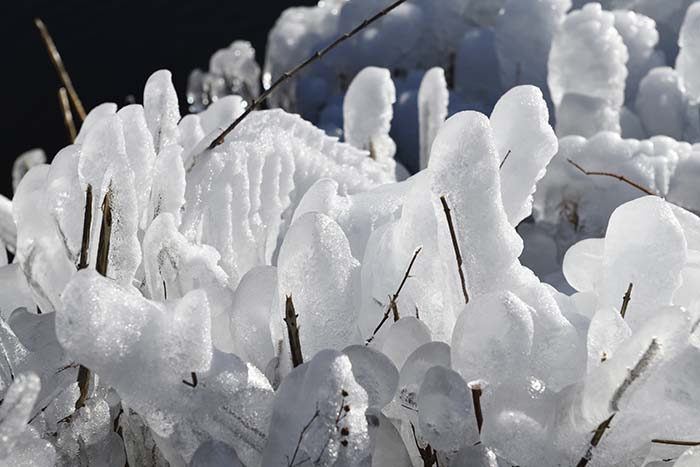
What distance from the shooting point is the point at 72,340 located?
14.1 inches

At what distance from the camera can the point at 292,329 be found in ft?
1.35

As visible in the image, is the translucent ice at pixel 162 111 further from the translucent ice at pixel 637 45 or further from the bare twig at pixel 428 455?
the translucent ice at pixel 637 45

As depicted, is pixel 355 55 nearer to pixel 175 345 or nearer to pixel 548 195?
pixel 548 195

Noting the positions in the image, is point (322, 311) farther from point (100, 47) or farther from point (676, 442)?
point (100, 47)

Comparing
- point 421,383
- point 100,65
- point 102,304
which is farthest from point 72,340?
point 100,65

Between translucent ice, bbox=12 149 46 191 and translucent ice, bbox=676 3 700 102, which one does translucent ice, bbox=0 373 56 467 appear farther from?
translucent ice, bbox=12 149 46 191

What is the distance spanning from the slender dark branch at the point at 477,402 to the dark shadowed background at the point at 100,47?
1.63 metres

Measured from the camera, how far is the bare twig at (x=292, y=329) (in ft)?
1.34

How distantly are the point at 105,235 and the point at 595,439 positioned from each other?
234 mm


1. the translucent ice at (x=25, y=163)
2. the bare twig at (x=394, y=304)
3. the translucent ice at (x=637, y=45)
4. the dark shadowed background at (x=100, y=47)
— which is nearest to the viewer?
the bare twig at (x=394, y=304)

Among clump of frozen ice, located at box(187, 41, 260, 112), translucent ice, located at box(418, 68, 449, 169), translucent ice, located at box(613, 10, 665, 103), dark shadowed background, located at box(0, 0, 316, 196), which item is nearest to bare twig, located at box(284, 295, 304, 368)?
translucent ice, located at box(418, 68, 449, 169)

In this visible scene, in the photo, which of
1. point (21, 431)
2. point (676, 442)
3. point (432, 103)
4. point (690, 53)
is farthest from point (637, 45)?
point (21, 431)

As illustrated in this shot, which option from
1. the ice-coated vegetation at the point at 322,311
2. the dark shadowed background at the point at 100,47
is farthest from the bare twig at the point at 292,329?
the dark shadowed background at the point at 100,47

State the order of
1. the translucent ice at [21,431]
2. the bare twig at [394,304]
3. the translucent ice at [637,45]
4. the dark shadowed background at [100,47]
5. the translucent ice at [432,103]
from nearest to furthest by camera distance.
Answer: the translucent ice at [21,431]
the bare twig at [394,304]
the translucent ice at [432,103]
the translucent ice at [637,45]
the dark shadowed background at [100,47]
